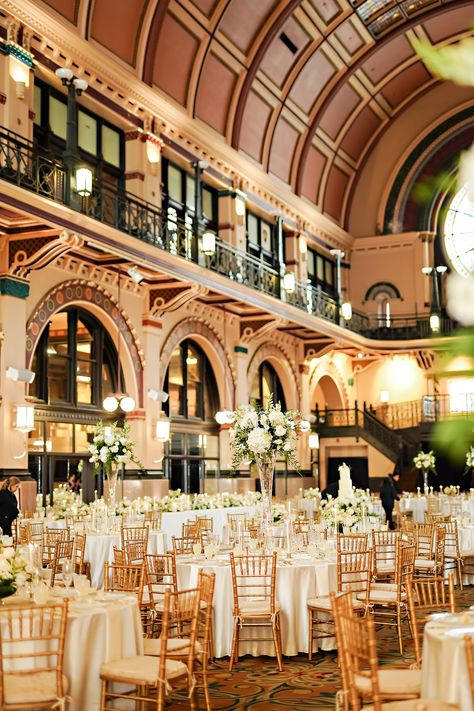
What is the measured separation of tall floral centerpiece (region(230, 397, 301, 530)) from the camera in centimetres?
866

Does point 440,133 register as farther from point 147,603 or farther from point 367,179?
point 147,603

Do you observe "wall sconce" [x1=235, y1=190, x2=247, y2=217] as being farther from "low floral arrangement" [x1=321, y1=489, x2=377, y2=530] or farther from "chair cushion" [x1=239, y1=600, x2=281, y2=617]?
"chair cushion" [x1=239, y1=600, x2=281, y2=617]

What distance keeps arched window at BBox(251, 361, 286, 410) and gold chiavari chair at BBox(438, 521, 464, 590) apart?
34.6 ft

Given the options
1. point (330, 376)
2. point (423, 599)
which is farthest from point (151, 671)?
point (330, 376)

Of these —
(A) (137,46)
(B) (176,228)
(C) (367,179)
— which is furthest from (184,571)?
(C) (367,179)

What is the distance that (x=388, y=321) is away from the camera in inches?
1102

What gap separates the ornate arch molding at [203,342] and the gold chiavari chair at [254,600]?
9.92 m

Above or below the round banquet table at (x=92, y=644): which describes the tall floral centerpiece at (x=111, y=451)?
above

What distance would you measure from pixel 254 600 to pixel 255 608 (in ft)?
0.85

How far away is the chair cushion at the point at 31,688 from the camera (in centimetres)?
459

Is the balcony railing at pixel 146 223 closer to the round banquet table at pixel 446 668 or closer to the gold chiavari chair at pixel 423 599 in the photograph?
the gold chiavari chair at pixel 423 599

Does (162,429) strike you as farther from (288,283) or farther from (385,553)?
(385,553)

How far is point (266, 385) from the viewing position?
76.3 ft

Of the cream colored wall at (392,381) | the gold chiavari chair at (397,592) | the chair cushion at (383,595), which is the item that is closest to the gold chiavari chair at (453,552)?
the gold chiavari chair at (397,592)
